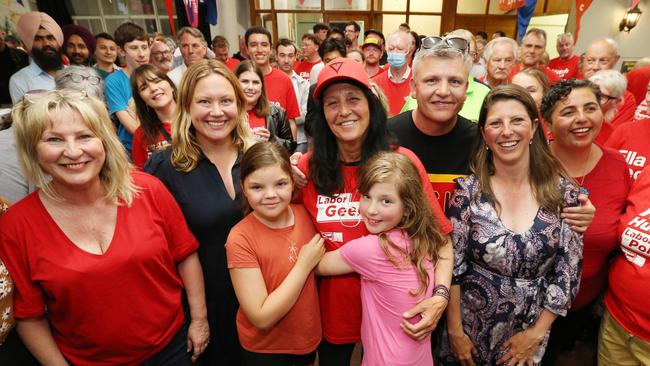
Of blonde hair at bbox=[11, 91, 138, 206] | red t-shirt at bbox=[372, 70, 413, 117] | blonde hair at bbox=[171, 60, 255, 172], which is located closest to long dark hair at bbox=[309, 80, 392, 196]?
blonde hair at bbox=[171, 60, 255, 172]

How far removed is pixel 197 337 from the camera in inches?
70.1

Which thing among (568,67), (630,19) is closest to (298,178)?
(568,67)

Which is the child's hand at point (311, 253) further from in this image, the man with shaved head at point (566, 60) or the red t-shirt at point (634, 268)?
the man with shaved head at point (566, 60)

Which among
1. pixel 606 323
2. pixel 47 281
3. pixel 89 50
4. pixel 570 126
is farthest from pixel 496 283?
pixel 89 50

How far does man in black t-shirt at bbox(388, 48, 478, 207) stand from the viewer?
73.8 inches

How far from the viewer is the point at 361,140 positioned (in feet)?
5.72

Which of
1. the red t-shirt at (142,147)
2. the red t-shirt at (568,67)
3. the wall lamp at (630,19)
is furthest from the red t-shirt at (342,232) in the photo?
the wall lamp at (630,19)

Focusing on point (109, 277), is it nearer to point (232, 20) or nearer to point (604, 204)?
point (604, 204)

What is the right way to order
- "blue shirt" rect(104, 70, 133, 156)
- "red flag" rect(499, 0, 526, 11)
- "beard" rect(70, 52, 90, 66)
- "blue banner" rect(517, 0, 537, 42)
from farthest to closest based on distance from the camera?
"red flag" rect(499, 0, 526, 11) → "blue banner" rect(517, 0, 537, 42) → "beard" rect(70, 52, 90, 66) → "blue shirt" rect(104, 70, 133, 156)

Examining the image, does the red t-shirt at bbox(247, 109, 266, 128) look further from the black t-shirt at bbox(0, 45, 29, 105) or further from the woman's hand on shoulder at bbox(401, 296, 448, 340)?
the black t-shirt at bbox(0, 45, 29, 105)

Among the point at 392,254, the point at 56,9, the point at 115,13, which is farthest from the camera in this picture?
the point at 115,13

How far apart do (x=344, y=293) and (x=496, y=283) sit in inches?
29.3

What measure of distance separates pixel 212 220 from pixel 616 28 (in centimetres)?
1198

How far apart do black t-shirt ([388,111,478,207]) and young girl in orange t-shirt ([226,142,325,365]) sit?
77cm
